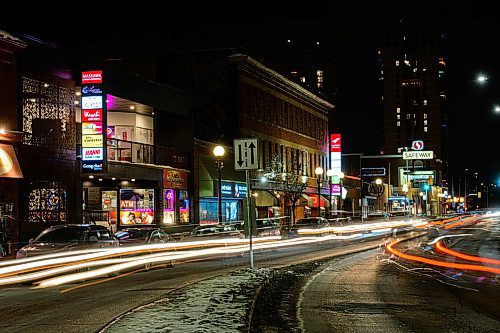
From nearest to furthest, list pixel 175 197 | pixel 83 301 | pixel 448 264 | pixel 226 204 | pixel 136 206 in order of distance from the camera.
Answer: pixel 83 301
pixel 448 264
pixel 136 206
pixel 175 197
pixel 226 204

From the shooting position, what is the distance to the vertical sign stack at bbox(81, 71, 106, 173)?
33.2 meters

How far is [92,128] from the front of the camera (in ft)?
109

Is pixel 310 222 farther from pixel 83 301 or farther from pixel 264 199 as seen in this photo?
pixel 83 301

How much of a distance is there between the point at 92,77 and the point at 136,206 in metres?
9.47

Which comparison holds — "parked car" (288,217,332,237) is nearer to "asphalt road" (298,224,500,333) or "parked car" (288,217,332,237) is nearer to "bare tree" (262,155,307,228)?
"bare tree" (262,155,307,228)

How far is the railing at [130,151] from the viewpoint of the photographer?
124 feet

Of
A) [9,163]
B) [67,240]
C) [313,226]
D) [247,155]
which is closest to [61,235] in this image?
[67,240]

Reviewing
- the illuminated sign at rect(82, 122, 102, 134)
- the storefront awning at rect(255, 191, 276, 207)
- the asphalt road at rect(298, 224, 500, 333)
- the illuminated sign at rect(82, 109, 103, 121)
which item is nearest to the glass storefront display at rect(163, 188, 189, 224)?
the illuminated sign at rect(82, 122, 102, 134)

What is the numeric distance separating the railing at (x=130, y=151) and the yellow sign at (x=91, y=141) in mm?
3585

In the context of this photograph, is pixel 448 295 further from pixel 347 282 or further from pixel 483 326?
pixel 483 326

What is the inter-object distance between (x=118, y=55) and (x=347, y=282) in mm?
37374

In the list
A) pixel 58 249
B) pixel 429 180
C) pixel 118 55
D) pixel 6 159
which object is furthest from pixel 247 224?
pixel 429 180

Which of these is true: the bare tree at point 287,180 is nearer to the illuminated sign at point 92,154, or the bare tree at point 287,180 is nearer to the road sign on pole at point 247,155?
the illuminated sign at point 92,154

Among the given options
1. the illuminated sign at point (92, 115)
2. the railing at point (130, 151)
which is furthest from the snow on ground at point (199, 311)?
the railing at point (130, 151)
